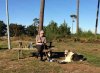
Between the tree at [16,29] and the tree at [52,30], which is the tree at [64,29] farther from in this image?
the tree at [16,29]

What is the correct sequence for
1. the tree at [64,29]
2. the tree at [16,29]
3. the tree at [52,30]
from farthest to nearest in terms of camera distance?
the tree at [16,29], the tree at [64,29], the tree at [52,30]

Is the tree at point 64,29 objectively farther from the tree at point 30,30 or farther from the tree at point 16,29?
the tree at point 30,30

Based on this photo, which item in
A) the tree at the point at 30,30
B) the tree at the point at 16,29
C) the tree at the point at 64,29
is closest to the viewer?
the tree at the point at 64,29

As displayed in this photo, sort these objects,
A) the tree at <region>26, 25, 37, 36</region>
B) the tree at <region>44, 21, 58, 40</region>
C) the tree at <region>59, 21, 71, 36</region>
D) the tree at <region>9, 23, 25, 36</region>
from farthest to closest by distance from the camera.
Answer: the tree at <region>26, 25, 37, 36</region>
the tree at <region>9, 23, 25, 36</region>
the tree at <region>59, 21, 71, 36</region>
the tree at <region>44, 21, 58, 40</region>

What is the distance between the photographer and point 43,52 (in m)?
16.3

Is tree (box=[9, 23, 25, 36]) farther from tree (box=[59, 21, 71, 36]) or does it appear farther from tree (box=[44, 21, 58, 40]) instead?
tree (box=[59, 21, 71, 36])

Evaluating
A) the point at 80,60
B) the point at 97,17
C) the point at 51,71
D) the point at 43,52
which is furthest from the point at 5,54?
the point at 97,17

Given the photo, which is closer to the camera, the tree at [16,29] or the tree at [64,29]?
the tree at [64,29]

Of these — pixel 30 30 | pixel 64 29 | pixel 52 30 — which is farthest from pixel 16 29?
pixel 52 30

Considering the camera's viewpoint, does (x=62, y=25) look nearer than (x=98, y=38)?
No

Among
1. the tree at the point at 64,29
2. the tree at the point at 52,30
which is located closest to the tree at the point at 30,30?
the tree at the point at 64,29

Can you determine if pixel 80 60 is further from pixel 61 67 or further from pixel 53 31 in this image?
pixel 53 31

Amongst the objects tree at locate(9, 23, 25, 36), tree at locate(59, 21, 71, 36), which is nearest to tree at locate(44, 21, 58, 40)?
tree at locate(59, 21, 71, 36)

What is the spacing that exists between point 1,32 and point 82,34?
1039 inches
